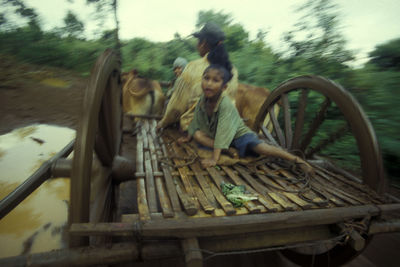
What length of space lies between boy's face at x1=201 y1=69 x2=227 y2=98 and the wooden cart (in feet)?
2.18

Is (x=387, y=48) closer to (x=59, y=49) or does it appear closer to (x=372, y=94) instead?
(x=372, y=94)

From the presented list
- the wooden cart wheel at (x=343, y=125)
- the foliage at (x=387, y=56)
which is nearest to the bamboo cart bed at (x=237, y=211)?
the wooden cart wheel at (x=343, y=125)

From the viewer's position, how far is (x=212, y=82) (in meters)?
Answer: 2.25

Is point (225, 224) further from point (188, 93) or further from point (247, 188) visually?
point (188, 93)

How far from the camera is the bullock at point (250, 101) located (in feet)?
13.2

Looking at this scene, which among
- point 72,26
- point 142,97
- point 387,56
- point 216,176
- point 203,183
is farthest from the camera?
point 72,26

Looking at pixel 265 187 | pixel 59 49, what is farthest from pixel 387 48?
pixel 59 49

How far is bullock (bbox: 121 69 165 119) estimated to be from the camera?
499 centimetres

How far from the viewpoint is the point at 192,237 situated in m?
1.25

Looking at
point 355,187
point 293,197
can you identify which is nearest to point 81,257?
point 293,197

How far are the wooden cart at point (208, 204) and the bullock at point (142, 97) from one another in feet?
8.91

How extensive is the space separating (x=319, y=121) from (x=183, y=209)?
5.36ft

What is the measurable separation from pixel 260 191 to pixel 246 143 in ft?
2.27

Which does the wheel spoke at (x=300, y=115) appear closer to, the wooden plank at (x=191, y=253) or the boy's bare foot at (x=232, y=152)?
the boy's bare foot at (x=232, y=152)
